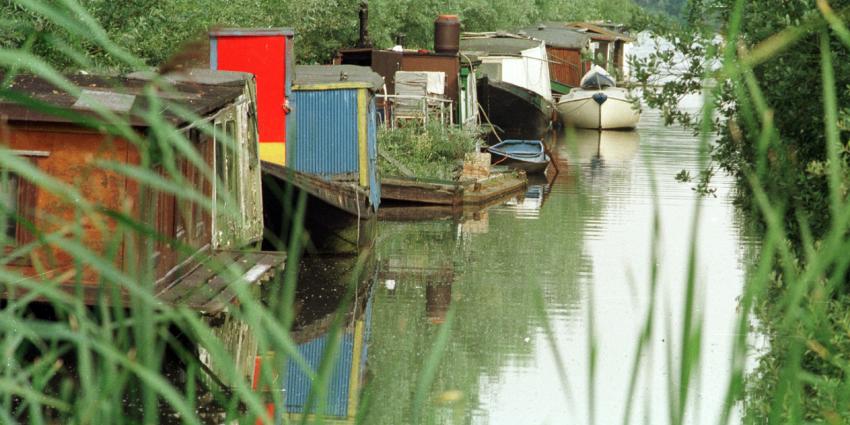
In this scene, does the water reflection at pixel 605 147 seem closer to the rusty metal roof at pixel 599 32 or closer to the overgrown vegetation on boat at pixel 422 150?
the overgrown vegetation on boat at pixel 422 150

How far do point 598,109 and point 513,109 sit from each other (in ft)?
21.9

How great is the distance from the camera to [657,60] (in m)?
9.39

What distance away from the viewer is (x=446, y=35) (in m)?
28.7

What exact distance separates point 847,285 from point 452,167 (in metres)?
16.1

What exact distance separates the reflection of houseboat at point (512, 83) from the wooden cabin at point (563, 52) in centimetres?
556

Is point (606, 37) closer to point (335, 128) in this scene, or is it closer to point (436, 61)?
point (436, 61)

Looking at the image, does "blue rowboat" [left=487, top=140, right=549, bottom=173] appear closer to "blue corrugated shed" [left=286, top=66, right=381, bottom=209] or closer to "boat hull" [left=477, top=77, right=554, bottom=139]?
"boat hull" [left=477, top=77, right=554, bottom=139]

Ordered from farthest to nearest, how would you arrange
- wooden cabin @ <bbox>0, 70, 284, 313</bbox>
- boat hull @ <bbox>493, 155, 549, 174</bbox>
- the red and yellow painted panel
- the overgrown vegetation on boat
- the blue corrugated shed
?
boat hull @ <bbox>493, 155, 549, 174</bbox> → the overgrown vegetation on boat → the blue corrugated shed → the red and yellow painted panel → wooden cabin @ <bbox>0, 70, 284, 313</bbox>

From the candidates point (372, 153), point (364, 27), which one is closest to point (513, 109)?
point (364, 27)

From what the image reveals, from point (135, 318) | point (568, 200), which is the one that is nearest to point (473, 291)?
point (568, 200)

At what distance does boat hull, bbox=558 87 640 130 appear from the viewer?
40625 mm

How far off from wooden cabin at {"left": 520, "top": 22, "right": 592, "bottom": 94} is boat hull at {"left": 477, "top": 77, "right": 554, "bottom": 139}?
9491mm

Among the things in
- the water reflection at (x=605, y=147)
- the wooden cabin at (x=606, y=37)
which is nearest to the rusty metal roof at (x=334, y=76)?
the water reflection at (x=605, y=147)

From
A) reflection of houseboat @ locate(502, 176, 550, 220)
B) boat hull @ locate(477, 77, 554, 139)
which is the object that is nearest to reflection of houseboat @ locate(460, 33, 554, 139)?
boat hull @ locate(477, 77, 554, 139)
